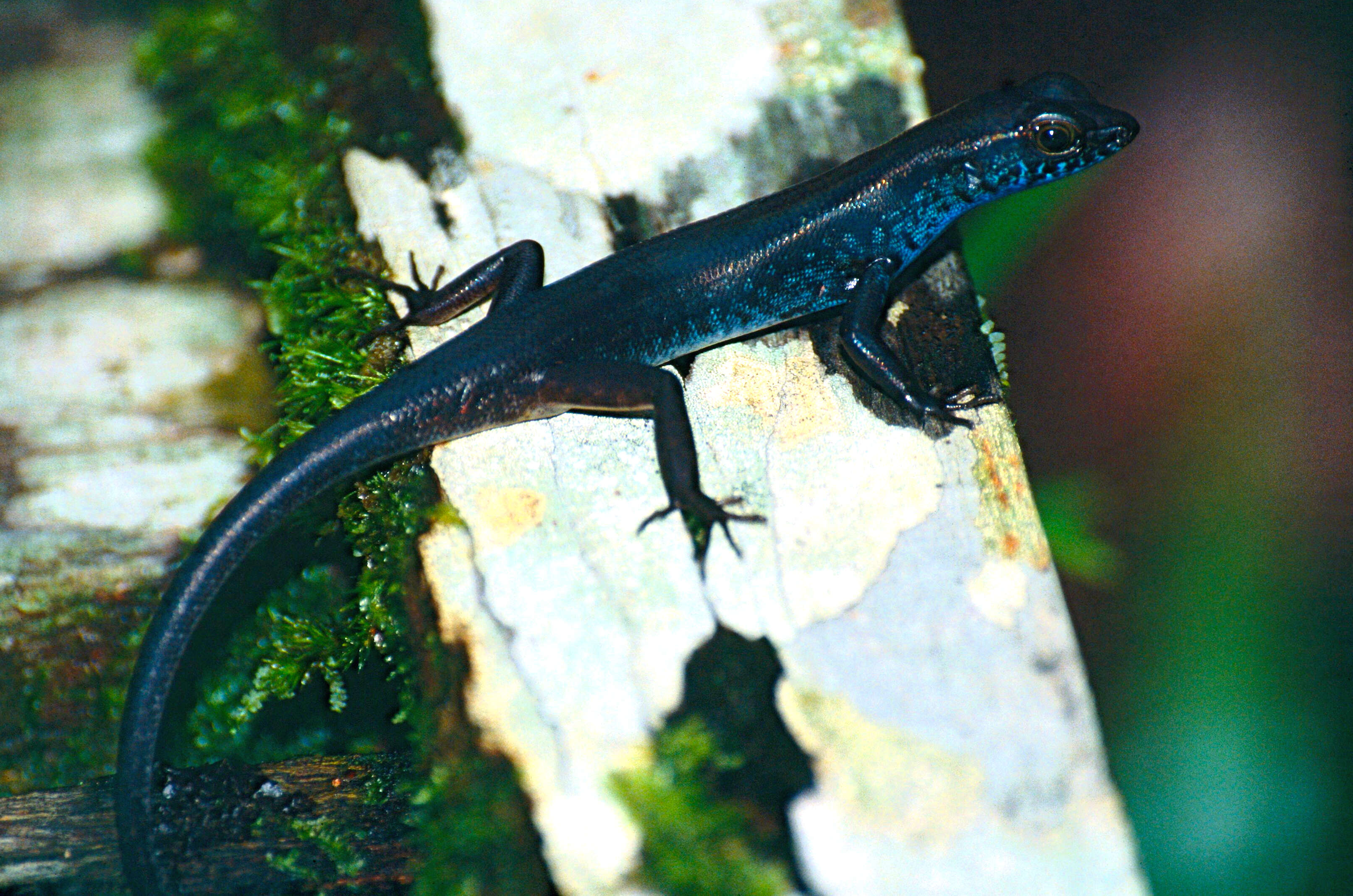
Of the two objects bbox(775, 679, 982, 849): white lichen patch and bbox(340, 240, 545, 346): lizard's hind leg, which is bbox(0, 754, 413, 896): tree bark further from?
bbox(340, 240, 545, 346): lizard's hind leg

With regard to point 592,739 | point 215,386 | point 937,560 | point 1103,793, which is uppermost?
point 215,386

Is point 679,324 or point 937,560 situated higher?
point 679,324

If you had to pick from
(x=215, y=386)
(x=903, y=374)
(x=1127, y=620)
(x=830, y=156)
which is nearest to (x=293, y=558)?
(x=215, y=386)

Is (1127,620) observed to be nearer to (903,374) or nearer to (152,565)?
(903,374)

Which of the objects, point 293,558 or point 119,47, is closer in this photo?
point 293,558

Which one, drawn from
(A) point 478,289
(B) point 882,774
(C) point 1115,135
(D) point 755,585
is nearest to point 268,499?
(A) point 478,289

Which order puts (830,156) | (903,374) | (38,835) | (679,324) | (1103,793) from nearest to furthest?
(1103,793)
(38,835)
(903,374)
(679,324)
(830,156)

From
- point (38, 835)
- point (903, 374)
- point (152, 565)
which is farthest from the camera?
point (152, 565)

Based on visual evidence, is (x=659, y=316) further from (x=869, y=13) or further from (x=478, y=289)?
(x=869, y=13)
